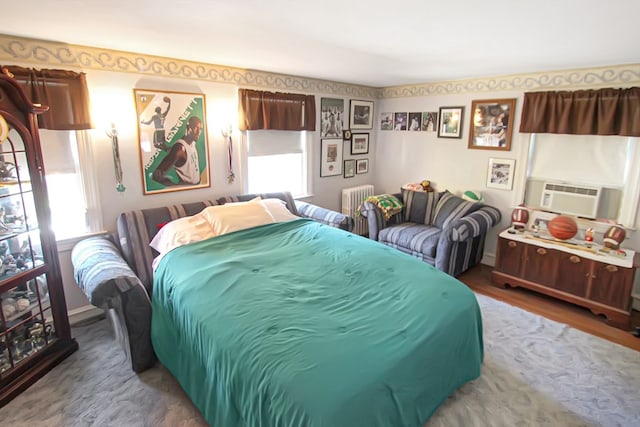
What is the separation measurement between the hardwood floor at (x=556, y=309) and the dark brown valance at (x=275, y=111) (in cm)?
263

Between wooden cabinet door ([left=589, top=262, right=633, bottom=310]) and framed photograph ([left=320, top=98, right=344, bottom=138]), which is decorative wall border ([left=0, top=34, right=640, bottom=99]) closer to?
framed photograph ([left=320, top=98, right=344, bottom=138])

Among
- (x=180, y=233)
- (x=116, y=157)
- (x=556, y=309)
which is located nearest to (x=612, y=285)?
(x=556, y=309)

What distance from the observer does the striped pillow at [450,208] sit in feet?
13.0

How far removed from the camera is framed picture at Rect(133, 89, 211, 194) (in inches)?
121

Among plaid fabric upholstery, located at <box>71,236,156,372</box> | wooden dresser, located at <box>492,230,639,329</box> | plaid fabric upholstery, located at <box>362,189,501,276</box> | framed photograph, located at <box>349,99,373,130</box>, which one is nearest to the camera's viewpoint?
plaid fabric upholstery, located at <box>71,236,156,372</box>

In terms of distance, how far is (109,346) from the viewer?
104 inches

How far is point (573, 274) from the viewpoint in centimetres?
321

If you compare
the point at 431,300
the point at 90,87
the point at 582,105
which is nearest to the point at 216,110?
the point at 90,87

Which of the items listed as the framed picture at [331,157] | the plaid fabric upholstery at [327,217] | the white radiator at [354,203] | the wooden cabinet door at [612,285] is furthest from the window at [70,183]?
the wooden cabinet door at [612,285]

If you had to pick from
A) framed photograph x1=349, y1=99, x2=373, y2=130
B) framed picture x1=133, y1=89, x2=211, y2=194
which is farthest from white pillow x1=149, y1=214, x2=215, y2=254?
framed photograph x1=349, y1=99, x2=373, y2=130

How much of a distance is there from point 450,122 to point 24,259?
4.44m

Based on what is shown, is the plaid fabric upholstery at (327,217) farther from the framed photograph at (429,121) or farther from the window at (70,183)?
the window at (70,183)

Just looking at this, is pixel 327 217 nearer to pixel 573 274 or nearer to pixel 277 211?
pixel 277 211

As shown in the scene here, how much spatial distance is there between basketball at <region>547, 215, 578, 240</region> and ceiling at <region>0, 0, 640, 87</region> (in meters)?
1.44
